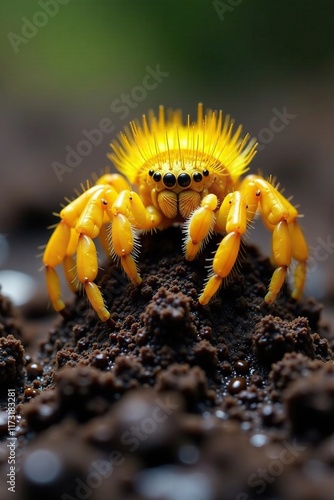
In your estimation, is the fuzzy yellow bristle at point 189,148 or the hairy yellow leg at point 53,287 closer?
the fuzzy yellow bristle at point 189,148

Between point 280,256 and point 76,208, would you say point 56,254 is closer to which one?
point 76,208

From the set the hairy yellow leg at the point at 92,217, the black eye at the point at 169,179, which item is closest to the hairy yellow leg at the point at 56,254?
the hairy yellow leg at the point at 92,217

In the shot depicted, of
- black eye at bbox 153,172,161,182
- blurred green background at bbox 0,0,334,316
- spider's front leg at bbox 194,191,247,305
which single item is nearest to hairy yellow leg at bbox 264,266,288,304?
spider's front leg at bbox 194,191,247,305

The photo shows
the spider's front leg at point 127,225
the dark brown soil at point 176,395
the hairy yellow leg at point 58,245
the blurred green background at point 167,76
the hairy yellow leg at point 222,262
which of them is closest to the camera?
the dark brown soil at point 176,395

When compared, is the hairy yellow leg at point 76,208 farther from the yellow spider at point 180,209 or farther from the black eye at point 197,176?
the black eye at point 197,176

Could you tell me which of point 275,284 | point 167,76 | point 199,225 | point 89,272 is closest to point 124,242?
point 89,272

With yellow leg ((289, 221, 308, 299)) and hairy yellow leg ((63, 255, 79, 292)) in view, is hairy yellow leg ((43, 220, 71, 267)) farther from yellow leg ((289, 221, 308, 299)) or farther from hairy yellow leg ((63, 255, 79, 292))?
yellow leg ((289, 221, 308, 299))
